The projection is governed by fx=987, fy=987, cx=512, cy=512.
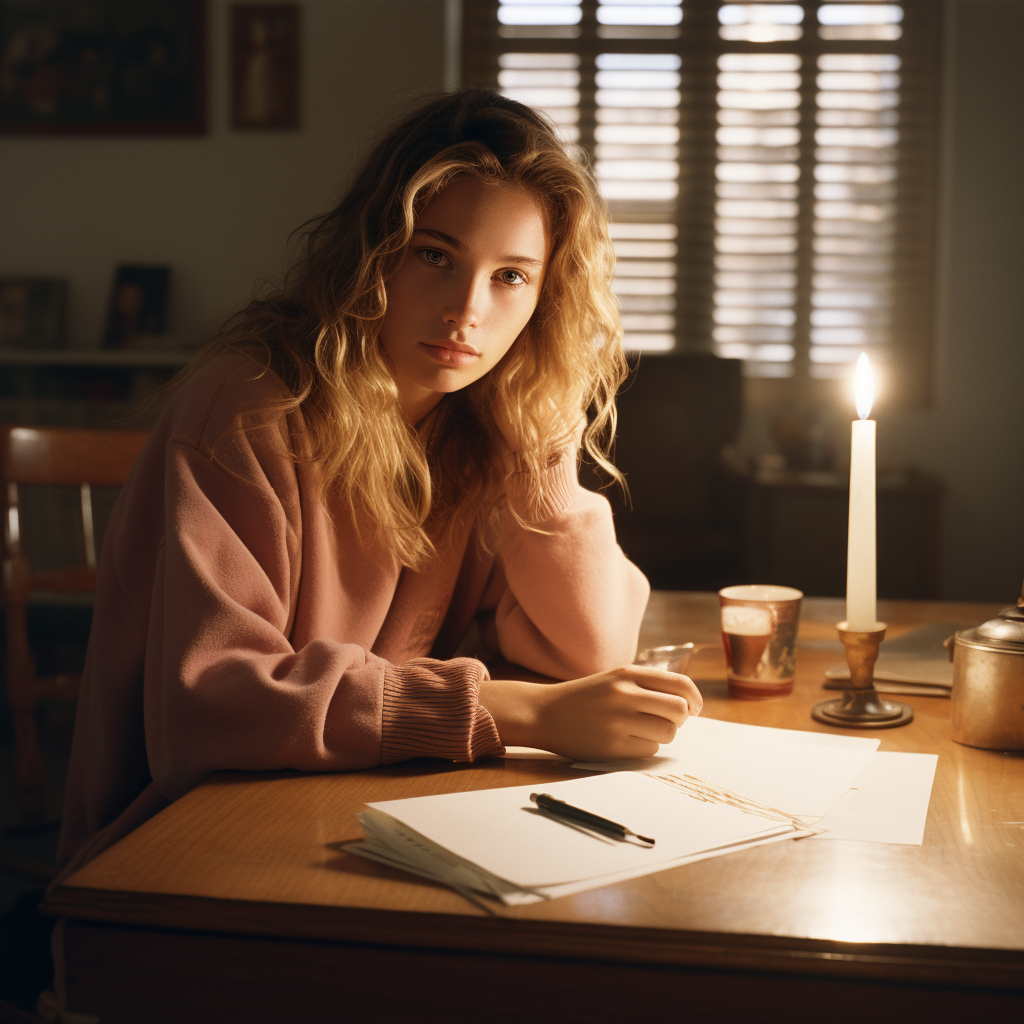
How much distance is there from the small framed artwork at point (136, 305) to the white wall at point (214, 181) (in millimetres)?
78

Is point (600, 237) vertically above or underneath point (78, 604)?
above

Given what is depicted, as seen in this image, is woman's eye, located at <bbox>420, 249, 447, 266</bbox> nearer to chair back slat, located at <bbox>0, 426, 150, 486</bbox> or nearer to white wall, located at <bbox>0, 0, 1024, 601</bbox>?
chair back slat, located at <bbox>0, 426, 150, 486</bbox>

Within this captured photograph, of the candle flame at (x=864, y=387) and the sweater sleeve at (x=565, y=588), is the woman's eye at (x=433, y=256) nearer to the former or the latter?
the sweater sleeve at (x=565, y=588)

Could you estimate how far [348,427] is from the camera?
0.85 m

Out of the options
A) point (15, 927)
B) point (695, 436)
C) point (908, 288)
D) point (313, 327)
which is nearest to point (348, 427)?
point (313, 327)

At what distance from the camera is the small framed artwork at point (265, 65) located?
339 centimetres

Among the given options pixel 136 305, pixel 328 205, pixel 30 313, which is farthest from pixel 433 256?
pixel 30 313

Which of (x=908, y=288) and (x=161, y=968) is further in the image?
(x=908, y=288)

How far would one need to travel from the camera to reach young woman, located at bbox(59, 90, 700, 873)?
2.16 feet

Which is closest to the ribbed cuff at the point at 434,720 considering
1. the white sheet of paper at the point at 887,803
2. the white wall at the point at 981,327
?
the white sheet of paper at the point at 887,803

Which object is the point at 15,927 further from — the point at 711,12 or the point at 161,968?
the point at 711,12

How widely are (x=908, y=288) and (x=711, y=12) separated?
123 cm

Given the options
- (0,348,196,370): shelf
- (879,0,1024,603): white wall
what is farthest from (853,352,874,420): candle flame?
(879,0,1024,603): white wall

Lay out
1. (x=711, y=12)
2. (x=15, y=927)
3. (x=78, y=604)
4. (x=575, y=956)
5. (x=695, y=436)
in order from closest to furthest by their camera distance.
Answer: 1. (x=575, y=956)
2. (x=15, y=927)
3. (x=78, y=604)
4. (x=695, y=436)
5. (x=711, y=12)
